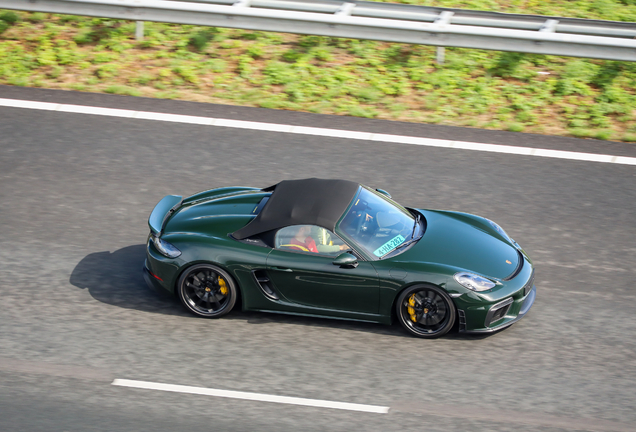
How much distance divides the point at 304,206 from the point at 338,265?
672 millimetres

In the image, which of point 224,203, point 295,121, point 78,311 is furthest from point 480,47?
point 78,311

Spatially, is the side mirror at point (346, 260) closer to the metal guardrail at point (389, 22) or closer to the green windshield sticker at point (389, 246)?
the green windshield sticker at point (389, 246)

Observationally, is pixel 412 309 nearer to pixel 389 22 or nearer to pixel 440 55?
pixel 389 22

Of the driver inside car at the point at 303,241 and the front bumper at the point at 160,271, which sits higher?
the driver inside car at the point at 303,241

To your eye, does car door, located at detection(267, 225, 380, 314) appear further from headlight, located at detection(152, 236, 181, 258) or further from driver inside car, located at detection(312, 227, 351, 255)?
headlight, located at detection(152, 236, 181, 258)

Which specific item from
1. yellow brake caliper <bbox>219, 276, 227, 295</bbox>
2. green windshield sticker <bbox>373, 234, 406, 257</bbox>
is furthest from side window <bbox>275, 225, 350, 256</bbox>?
yellow brake caliper <bbox>219, 276, 227, 295</bbox>

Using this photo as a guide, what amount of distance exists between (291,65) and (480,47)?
3072 mm

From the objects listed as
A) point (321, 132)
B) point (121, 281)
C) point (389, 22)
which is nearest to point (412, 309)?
point (121, 281)

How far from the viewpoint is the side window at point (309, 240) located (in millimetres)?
6680

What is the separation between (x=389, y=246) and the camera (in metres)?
6.84

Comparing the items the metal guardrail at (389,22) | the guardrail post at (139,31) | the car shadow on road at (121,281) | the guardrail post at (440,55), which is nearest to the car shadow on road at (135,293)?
the car shadow on road at (121,281)

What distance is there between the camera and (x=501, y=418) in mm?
5734

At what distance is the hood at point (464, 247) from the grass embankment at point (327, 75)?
384 cm

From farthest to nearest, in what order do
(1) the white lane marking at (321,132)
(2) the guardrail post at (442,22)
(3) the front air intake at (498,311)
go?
(2) the guardrail post at (442,22) → (1) the white lane marking at (321,132) → (3) the front air intake at (498,311)
